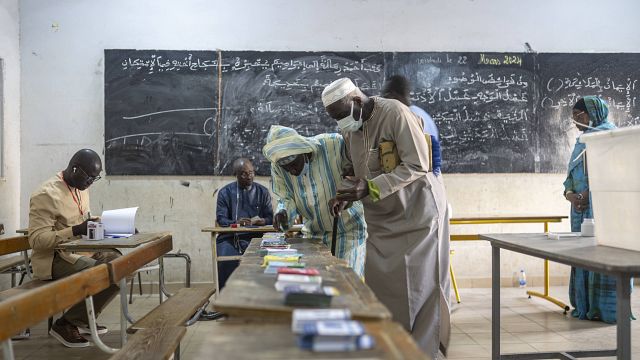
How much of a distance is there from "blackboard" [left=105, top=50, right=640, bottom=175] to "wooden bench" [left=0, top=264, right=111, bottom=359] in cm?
344

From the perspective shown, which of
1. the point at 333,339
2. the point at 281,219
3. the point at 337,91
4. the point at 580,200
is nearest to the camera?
the point at 333,339

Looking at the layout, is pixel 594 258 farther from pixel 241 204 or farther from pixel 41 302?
pixel 241 204

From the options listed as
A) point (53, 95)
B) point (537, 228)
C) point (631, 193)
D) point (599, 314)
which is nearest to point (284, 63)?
point (53, 95)

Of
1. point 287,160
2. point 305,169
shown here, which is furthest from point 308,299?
point 305,169

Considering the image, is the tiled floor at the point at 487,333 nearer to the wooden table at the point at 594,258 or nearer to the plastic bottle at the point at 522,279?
the plastic bottle at the point at 522,279

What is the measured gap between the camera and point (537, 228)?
6145 millimetres

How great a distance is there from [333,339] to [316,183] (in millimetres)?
1892

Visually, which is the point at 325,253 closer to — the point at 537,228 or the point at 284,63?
the point at 284,63

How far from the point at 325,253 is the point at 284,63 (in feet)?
12.3

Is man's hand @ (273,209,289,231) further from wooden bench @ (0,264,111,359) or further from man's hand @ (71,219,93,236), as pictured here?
man's hand @ (71,219,93,236)

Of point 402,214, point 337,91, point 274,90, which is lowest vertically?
point 402,214

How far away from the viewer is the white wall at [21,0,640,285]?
566 cm

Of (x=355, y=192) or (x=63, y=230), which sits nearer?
(x=355, y=192)

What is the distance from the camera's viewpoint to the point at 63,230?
3.70m
